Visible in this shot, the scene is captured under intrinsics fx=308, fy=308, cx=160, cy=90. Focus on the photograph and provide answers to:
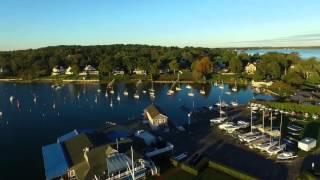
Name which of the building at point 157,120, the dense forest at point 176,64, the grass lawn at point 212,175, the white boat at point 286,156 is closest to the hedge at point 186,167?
the grass lawn at point 212,175

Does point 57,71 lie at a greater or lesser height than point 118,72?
greater

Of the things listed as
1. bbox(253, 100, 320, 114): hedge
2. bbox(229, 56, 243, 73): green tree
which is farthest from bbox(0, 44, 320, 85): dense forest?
bbox(253, 100, 320, 114): hedge

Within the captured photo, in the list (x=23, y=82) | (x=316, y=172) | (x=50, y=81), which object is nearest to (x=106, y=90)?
(x=50, y=81)

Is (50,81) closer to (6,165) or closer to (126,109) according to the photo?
(126,109)

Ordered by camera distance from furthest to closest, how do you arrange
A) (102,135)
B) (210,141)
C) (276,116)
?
(276,116) → (210,141) → (102,135)

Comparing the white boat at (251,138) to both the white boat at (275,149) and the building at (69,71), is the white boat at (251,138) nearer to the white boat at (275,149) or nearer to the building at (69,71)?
the white boat at (275,149)

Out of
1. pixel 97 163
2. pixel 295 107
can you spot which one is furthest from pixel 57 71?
pixel 97 163

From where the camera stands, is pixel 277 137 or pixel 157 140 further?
pixel 277 137

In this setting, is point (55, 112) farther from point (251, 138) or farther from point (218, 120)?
point (251, 138)
